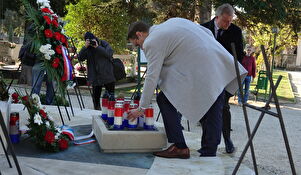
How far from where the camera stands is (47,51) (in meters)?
4.95

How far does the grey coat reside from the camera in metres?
3.66

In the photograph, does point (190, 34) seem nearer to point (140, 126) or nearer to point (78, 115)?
point (140, 126)

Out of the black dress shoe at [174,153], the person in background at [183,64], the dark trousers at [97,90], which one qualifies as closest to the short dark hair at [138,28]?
the person in background at [183,64]

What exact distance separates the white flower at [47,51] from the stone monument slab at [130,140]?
53.2 inches

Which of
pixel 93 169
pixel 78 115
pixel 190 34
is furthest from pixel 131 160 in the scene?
pixel 78 115

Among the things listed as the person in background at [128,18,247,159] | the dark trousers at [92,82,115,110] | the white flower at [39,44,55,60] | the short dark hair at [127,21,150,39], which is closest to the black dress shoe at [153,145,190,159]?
the person in background at [128,18,247,159]

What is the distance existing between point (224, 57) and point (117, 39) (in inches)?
576

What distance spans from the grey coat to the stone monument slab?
1.36ft

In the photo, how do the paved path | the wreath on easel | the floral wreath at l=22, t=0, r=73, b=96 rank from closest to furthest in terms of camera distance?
1. the paved path
2. the wreath on easel
3. the floral wreath at l=22, t=0, r=73, b=96

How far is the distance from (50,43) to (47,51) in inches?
9.2

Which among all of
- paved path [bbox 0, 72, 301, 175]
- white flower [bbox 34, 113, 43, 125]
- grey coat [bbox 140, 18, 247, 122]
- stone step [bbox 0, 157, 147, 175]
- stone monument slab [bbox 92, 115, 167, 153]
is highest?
grey coat [bbox 140, 18, 247, 122]

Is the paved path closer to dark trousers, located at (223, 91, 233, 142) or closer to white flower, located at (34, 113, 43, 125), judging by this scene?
dark trousers, located at (223, 91, 233, 142)

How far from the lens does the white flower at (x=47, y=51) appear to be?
492cm

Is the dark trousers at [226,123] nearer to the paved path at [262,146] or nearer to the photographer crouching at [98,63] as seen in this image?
the paved path at [262,146]
